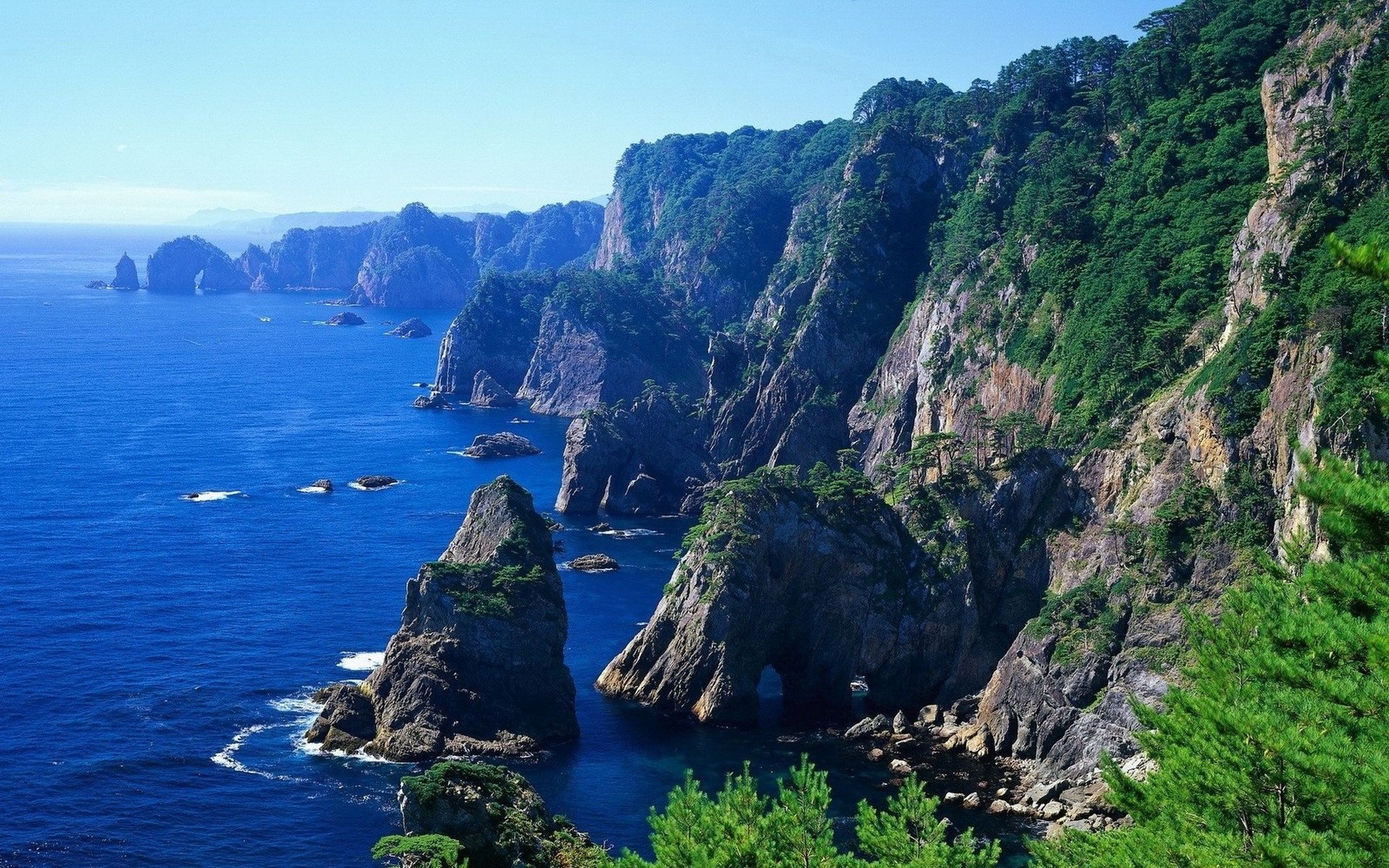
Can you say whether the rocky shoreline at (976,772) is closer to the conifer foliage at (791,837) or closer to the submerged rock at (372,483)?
the conifer foliage at (791,837)

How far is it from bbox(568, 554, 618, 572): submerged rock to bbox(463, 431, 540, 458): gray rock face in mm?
53219

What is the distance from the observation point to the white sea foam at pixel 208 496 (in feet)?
501

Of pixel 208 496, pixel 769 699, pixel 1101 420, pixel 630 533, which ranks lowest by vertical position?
pixel 769 699

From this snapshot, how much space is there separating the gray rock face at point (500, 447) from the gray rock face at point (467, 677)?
89.4 meters

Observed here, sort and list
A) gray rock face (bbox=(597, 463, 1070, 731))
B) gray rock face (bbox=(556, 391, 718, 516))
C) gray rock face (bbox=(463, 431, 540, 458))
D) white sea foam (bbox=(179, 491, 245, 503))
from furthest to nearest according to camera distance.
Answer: gray rock face (bbox=(463, 431, 540, 458)) → gray rock face (bbox=(556, 391, 718, 516)) → white sea foam (bbox=(179, 491, 245, 503)) → gray rock face (bbox=(597, 463, 1070, 731))

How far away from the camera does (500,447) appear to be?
7416 inches

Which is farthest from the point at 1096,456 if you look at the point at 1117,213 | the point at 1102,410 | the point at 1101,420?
the point at 1117,213

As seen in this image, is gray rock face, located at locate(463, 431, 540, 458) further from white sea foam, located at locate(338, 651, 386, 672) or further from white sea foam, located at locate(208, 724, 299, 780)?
white sea foam, located at locate(208, 724, 299, 780)

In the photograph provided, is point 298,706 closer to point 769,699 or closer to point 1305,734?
point 769,699

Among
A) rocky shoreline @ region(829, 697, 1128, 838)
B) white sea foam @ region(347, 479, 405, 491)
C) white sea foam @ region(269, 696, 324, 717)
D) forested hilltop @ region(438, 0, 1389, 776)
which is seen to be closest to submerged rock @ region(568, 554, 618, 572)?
forested hilltop @ region(438, 0, 1389, 776)

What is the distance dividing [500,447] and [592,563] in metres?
57.1

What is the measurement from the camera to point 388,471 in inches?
6806

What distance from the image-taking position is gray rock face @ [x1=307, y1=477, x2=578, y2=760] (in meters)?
89.2

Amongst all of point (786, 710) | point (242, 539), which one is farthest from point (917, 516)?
point (242, 539)
